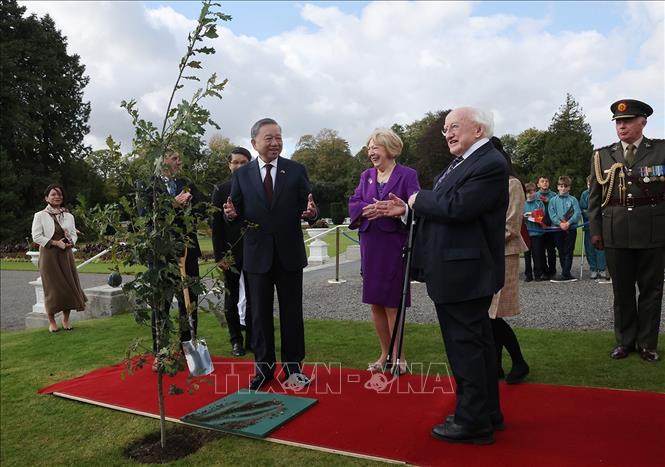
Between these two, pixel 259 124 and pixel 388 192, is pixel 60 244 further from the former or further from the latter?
pixel 388 192

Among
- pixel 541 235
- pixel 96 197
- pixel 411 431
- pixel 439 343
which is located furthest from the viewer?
pixel 96 197

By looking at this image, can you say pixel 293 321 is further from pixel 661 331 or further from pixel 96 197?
pixel 96 197

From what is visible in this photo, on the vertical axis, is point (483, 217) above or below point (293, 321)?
above

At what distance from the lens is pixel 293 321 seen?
4594mm

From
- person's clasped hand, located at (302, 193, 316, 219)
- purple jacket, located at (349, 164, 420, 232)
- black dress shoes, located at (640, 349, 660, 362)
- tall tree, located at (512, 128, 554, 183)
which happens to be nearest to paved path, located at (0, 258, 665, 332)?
black dress shoes, located at (640, 349, 660, 362)

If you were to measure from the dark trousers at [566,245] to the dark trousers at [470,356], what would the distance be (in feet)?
26.0

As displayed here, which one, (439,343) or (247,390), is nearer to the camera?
(247,390)

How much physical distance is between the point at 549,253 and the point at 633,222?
231 inches

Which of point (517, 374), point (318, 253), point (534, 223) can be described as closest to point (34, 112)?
→ point (318, 253)

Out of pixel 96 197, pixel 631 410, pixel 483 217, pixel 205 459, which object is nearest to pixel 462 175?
pixel 483 217

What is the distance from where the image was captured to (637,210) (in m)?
4.98

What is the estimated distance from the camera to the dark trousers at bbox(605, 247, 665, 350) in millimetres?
4969

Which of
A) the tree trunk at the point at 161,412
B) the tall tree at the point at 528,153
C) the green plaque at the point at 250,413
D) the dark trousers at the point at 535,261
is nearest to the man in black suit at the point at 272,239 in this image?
the green plaque at the point at 250,413

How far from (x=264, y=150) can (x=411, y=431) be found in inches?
102
